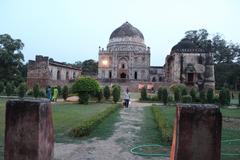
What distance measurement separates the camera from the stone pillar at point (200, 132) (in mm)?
3562

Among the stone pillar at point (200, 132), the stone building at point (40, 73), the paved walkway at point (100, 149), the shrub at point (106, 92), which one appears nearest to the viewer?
the stone pillar at point (200, 132)

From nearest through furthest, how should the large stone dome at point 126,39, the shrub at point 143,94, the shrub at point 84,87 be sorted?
the shrub at point 84,87, the shrub at point 143,94, the large stone dome at point 126,39

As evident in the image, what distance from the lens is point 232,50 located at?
159 ft

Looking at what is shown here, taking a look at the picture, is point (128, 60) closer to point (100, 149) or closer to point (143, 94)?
point (143, 94)

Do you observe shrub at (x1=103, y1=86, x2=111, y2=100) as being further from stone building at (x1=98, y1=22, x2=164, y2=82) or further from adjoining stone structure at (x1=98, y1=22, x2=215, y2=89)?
stone building at (x1=98, y1=22, x2=164, y2=82)


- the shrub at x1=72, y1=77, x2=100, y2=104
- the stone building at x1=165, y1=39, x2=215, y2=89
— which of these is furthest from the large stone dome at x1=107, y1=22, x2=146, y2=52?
the shrub at x1=72, y1=77, x2=100, y2=104

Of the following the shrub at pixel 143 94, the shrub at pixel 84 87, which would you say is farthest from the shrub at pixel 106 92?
the shrub at pixel 84 87

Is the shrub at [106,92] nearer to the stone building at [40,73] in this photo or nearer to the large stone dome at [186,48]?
the stone building at [40,73]

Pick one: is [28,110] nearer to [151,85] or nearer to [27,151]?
[27,151]

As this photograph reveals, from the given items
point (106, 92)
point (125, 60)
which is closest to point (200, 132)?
point (106, 92)

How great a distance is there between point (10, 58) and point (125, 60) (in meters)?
18.5

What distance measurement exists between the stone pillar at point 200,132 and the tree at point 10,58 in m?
34.9

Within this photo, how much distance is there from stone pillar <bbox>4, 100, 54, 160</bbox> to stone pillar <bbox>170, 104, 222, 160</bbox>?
159 centimetres

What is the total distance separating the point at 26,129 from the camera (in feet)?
11.8
